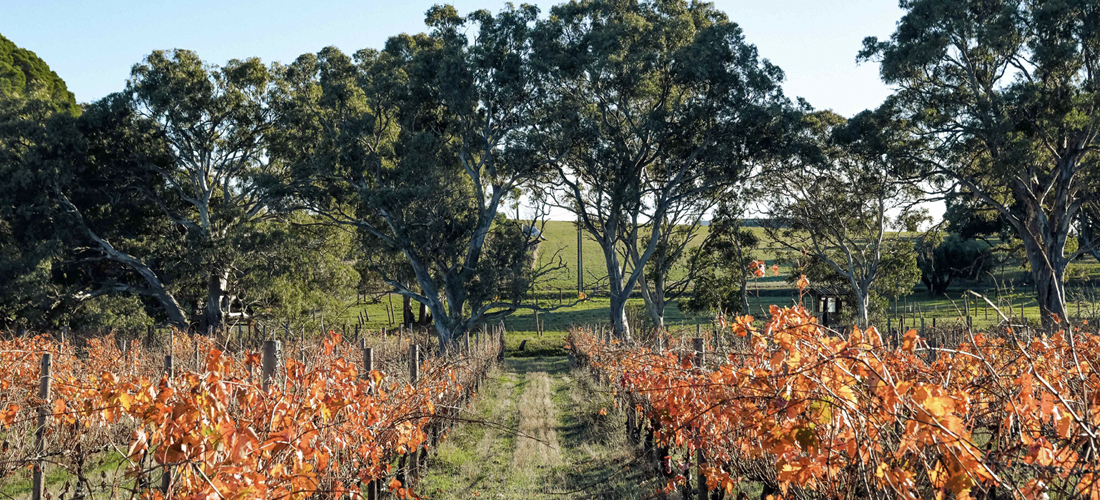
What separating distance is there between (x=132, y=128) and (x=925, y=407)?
23977 mm

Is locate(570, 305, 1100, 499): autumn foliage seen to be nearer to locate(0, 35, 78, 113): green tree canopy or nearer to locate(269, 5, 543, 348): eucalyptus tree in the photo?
locate(269, 5, 543, 348): eucalyptus tree

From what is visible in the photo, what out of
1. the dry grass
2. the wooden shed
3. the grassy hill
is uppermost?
the grassy hill

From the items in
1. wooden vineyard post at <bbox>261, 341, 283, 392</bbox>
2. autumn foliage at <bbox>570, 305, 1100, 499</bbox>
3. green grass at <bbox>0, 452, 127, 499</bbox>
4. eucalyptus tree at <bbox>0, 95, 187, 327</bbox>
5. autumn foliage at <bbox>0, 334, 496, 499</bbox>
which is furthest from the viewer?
eucalyptus tree at <bbox>0, 95, 187, 327</bbox>

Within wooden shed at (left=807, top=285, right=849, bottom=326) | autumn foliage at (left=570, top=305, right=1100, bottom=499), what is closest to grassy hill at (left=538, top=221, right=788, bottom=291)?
wooden shed at (left=807, top=285, right=849, bottom=326)

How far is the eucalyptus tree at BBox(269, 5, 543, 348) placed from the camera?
60.1ft

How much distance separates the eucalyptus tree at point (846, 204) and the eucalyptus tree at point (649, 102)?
2250 mm

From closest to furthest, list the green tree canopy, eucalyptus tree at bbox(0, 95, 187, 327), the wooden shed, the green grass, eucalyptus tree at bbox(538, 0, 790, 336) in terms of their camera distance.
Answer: the green grass → eucalyptus tree at bbox(538, 0, 790, 336) → eucalyptus tree at bbox(0, 95, 187, 327) → the wooden shed → the green tree canopy

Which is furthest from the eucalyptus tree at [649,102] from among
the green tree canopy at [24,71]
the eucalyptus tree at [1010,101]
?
the green tree canopy at [24,71]

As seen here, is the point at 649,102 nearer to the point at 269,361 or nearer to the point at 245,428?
the point at 269,361

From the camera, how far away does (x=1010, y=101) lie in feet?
51.5

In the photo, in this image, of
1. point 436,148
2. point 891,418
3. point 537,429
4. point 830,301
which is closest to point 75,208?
point 436,148

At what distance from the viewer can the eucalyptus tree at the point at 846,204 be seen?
65.4ft

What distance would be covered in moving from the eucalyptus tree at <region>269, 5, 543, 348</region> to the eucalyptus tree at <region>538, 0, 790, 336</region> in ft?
3.56

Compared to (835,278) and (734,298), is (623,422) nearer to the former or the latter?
(734,298)
